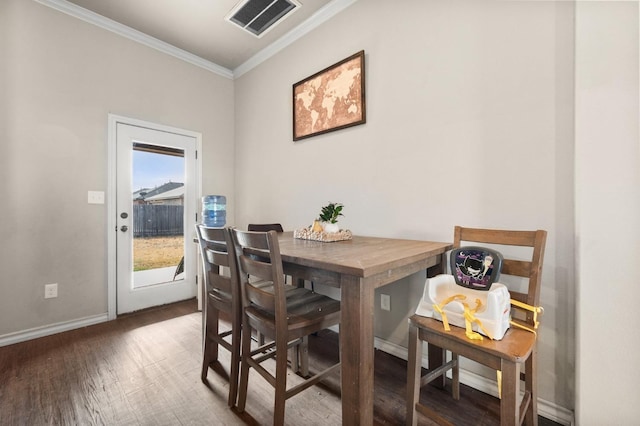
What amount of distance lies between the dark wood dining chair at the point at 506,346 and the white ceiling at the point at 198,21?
225 cm

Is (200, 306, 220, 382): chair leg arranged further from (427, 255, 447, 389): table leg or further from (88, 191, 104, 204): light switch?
(88, 191, 104, 204): light switch

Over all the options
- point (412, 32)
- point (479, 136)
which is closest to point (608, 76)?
point (479, 136)

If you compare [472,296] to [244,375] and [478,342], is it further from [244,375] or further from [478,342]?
[244,375]

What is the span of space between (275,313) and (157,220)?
2.39 metres

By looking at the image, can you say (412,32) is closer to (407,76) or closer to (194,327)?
(407,76)

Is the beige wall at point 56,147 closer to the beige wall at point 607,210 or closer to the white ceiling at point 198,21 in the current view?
the white ceiling at point 198,21

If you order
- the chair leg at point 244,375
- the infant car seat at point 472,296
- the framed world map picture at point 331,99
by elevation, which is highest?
the framed world map picture at point 331,99

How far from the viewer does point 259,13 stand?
2.49m

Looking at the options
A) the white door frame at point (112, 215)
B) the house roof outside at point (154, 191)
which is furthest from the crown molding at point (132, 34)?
the house roof outside at point (154, 191)

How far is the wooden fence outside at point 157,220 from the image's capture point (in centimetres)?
288

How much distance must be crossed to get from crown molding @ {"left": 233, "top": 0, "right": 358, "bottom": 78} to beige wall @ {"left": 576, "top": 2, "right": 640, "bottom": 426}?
1.80m

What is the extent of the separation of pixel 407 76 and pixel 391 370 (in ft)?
6.51

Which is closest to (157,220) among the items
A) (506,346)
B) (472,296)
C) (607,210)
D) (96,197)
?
(96,197)

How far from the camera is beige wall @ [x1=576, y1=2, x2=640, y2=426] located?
104cm
